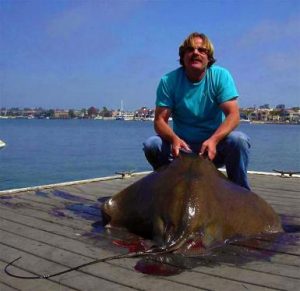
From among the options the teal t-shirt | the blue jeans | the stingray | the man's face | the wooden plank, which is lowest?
the wooden plank

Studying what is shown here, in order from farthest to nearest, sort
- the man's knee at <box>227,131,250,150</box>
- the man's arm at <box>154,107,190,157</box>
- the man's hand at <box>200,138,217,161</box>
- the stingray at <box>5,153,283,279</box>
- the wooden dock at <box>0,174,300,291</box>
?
1. the man's knee at <box>227,131,250,150</box>
2. the man's arm at <box>154,107,190,157</box>
3. the man's hand at <box>200,138,217,161</box>
4. the stingray at <box>5,153,283,279</box>
5. the wooden dock at <box>0,174,300,291</box>

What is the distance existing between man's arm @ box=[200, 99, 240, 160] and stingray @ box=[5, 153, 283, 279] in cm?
24

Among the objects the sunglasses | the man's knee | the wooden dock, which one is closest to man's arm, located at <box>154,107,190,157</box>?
the man's knee

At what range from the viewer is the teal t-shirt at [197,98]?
219 inches

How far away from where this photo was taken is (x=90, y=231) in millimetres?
4848

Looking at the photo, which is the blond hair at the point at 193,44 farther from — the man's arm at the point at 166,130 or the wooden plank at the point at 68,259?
Answer: the wooden plank at the point at 68,259

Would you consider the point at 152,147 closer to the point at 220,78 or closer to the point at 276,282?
the point at 220,78

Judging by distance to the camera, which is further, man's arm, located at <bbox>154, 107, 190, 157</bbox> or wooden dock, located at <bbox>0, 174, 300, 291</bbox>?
man's arm, located at <bbox>154, 107, 190, 157</bbox>

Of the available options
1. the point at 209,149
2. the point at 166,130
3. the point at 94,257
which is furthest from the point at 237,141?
the point at 94,257

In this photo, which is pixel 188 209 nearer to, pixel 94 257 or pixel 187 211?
pixel 187 211

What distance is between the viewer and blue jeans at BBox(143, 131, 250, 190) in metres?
5.41

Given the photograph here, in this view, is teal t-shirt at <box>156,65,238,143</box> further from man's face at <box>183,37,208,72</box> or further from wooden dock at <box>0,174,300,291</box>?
wooden dock at <box>0,174,300,291</box>

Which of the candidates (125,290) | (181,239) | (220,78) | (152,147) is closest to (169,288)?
(125,290)

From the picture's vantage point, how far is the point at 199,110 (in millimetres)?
5629
